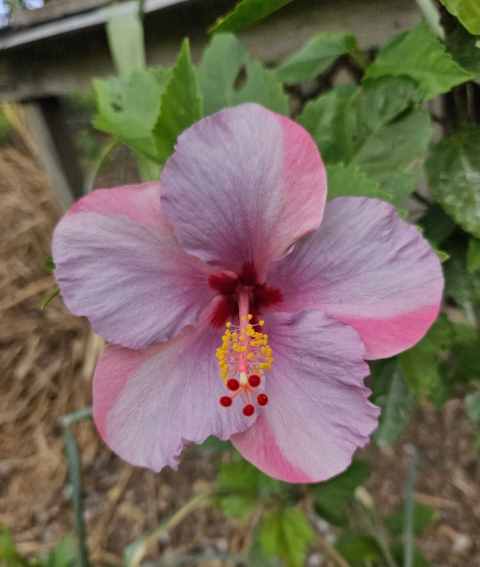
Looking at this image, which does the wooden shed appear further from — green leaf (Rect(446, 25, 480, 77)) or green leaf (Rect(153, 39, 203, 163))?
green leaf (Rect(153, 39, 203, 163))

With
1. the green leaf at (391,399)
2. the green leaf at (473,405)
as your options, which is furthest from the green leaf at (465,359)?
the green leaf at (391,399)

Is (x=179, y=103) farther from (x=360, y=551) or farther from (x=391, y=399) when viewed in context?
(x=360, y=551)

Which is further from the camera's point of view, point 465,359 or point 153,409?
point 465,359

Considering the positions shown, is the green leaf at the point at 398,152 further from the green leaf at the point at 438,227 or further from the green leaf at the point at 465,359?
the green leaf at the point at 465,359

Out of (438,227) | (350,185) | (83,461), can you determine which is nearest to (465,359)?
(438,227)

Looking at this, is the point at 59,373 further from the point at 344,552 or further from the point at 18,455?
the point at 344,552

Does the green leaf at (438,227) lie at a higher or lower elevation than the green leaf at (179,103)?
lower
